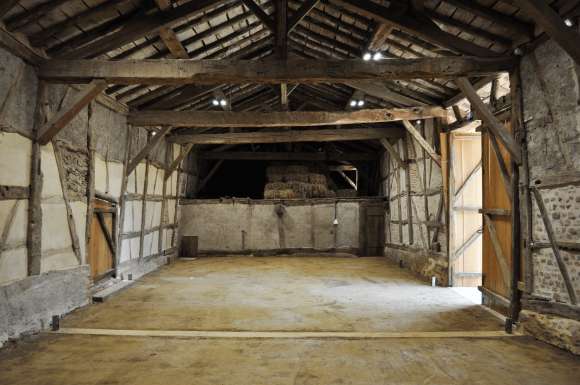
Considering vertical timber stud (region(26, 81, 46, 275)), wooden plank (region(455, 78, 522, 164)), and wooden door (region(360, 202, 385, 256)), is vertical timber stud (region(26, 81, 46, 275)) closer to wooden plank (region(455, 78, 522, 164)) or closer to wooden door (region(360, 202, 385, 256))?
wooden plank (region(455, 78, 522, 164))

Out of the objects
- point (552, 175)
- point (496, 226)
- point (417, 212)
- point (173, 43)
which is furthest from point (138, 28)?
point (417, 212)

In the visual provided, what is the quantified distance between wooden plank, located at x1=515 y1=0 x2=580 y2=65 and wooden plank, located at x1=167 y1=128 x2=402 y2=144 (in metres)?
5.86

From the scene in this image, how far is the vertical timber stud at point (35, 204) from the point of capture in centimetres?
441

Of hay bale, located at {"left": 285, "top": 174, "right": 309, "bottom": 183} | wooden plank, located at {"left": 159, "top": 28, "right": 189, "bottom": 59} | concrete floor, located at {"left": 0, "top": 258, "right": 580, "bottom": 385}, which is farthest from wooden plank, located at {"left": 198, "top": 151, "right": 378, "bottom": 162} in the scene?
concrete floor, located at {"left": 0, "top": 258, "right": 580, "bottom": 385}

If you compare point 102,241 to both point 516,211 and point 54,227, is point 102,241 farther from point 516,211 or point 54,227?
point 516,211

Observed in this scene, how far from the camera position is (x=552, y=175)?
3.97m

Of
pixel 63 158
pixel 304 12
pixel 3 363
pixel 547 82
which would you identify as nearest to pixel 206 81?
pixel 304 12

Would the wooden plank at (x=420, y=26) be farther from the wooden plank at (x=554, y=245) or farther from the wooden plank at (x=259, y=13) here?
the wooden plank at (x=554, y=245)

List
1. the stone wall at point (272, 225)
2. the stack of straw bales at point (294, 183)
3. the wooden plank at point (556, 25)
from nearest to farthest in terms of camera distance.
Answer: the wooden plank at point (556, 25), the stone wall at point (272, 225), the stack of straw bales at point (294, 183)

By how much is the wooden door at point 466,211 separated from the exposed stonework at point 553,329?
2.66 metres

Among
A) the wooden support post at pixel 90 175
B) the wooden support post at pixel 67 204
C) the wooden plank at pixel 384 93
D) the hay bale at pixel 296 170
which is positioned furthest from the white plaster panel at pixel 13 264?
the hay bale at pixel 296 170

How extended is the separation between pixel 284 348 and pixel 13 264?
3.23m

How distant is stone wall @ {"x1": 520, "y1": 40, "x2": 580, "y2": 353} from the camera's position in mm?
3680

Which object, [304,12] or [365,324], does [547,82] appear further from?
[365,324]
